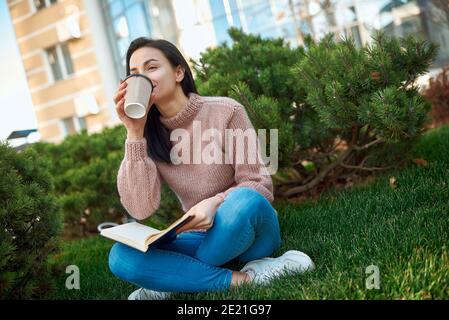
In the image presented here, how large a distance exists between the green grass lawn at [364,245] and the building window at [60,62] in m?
6.23

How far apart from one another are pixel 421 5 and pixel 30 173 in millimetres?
5157

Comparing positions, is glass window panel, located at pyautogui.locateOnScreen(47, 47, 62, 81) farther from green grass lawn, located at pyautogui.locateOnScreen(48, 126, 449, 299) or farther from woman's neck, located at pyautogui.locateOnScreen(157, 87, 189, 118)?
woman's neck, located at pyautogui.locateOnScreen(157, 87, 189, 118)

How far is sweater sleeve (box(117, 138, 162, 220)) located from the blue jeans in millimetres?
195

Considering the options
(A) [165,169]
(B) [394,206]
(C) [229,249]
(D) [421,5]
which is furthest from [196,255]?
(D) [421,5]

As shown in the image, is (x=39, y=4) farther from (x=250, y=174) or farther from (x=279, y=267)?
(x=279, y=267)

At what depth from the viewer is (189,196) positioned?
6.03ft

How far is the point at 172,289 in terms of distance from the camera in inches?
62.3

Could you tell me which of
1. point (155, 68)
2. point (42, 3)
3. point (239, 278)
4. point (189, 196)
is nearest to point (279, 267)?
point (239, 278)

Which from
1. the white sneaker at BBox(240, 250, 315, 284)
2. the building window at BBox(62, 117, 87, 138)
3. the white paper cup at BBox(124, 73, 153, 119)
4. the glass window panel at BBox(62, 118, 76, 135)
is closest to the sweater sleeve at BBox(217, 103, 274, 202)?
the white sneaker at BBox(240, 250, 315, 284)

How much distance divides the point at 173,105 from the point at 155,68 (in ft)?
0.49

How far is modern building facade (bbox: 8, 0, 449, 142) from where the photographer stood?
535 centimetres

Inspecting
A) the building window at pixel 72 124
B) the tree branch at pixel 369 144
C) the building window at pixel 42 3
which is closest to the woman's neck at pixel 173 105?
the tree branch at pixel 369 144

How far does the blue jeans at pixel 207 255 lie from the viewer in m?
1.53

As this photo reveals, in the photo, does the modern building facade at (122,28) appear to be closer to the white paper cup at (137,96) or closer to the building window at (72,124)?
the building window at (72,124)
